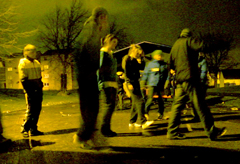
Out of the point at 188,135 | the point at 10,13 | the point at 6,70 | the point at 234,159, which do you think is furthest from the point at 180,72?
the point at 6,70

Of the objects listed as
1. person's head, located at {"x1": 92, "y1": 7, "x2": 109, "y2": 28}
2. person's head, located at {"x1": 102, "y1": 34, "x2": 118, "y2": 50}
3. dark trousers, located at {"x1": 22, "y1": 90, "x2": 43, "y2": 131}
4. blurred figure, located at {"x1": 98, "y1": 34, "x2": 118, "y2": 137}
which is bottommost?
dark trousers, located at {"x1": 22, "y1": 90, "x2": 43, "y2": 131}

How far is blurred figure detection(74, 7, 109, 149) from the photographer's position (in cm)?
397

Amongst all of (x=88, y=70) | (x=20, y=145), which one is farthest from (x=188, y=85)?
(x=20, y=145)

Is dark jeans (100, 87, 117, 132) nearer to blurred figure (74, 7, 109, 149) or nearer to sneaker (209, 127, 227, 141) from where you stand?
blurred figure (74, 7, 109, 149)

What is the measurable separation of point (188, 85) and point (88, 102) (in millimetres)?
1975

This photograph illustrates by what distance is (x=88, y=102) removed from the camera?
404 cm

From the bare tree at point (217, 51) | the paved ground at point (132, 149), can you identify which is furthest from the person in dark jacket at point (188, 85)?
the bare tree at point (217, 51)

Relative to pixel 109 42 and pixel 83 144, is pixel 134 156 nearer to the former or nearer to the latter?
pixel 83 144

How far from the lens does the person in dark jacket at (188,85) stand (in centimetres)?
482

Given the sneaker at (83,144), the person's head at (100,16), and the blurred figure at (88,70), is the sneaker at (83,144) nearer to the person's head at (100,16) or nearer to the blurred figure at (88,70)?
the blurred figure at (88,70)

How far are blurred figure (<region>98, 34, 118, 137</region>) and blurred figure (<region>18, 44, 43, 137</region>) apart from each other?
1769 millimetres

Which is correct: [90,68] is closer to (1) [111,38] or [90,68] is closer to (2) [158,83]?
(1) [111,38]

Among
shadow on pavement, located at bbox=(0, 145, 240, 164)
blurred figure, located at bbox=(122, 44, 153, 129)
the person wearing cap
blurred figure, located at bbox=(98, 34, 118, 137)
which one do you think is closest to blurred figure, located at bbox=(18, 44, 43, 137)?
shadow on pavement, located at bbox=(0, 145, 240, 164)

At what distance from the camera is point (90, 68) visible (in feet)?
13.1
